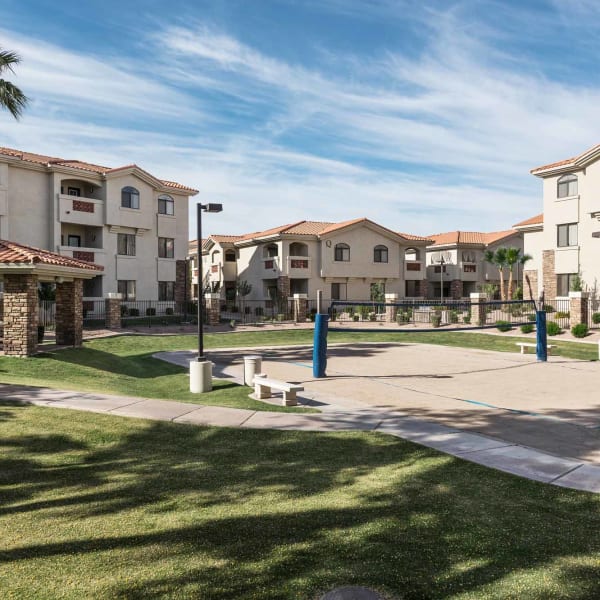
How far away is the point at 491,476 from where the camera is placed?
7.27 m

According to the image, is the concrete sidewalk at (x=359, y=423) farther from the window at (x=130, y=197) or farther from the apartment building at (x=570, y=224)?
the window at (x=130, y=197)

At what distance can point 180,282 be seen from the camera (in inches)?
1817

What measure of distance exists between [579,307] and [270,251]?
97.6 feet

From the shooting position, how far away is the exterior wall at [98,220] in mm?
37094

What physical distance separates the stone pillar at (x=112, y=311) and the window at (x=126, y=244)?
1017 centimetres

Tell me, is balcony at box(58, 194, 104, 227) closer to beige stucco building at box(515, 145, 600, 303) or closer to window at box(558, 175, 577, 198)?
beige stucco building at box(515, 145, 600, 303)

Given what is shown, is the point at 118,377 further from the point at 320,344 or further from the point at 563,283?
the point at 563,283

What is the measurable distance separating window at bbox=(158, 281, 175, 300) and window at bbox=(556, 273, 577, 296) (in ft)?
100

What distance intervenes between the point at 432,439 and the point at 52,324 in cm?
2804

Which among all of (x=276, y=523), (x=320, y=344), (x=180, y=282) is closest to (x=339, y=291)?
(x=180, y=282)

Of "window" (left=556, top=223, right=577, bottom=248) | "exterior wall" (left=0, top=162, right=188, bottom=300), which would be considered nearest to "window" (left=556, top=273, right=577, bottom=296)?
"window" (left=556, top=223, right=577, bottom=248)

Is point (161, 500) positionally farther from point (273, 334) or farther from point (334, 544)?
point (273, 334)

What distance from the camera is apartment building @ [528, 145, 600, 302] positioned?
37.5m

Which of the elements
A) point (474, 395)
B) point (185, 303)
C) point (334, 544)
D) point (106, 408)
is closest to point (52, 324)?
point (185, 303)
